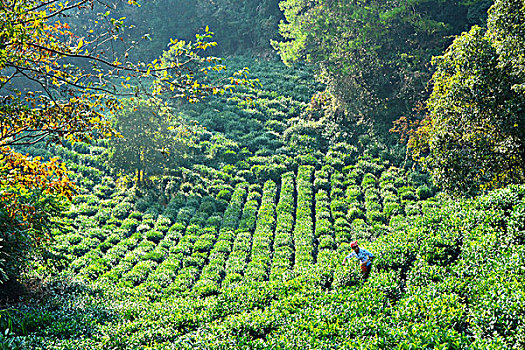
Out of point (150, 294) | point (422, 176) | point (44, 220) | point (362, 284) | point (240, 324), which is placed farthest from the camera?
point (422, 176)

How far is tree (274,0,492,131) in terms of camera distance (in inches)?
970

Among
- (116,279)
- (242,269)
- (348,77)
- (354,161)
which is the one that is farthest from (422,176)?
(116,279)

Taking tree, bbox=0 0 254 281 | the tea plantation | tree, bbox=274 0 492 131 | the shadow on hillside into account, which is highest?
tree, bbox=274 0 492 131

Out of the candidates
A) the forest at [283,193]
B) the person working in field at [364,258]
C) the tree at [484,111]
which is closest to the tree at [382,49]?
the forest at [283,193]

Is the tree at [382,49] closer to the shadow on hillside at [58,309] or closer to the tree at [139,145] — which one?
the tree at [139,145]

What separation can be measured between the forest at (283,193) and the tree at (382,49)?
14 centimetres

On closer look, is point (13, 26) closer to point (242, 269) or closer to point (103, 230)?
point (242, 269)

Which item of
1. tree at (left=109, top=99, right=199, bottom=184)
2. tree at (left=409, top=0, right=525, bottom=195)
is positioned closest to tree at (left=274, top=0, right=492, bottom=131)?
tree at (left=409, top=0, right=525, bottom=195)

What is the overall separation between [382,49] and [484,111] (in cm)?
1323

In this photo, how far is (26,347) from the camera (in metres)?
8.09

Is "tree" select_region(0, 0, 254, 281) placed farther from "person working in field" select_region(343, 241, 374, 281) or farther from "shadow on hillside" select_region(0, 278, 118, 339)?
"person working in field" select_region(343, 241, 374, 281)

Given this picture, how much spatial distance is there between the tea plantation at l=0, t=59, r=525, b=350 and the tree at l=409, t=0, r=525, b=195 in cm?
213

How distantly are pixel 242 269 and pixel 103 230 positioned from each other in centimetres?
778

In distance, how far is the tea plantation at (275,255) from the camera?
308 inches
